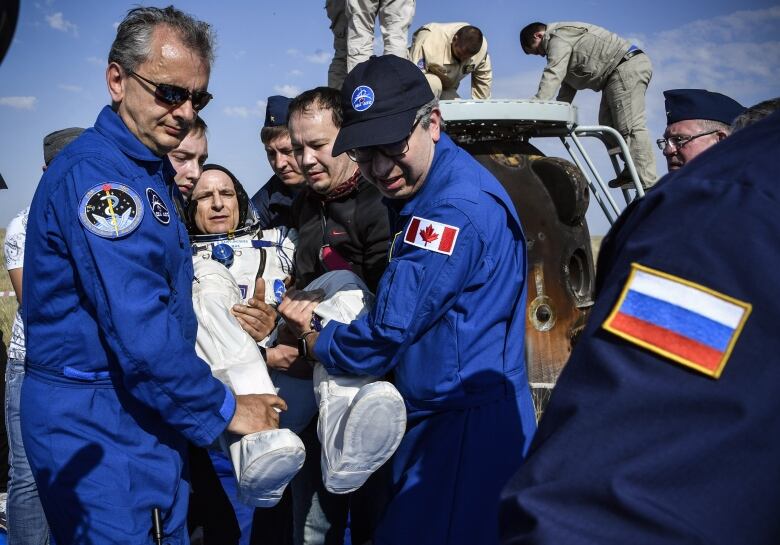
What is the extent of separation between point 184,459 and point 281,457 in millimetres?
436

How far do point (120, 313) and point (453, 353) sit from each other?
1.04m

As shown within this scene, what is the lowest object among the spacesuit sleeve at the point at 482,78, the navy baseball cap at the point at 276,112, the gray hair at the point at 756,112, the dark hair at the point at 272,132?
the gray hair at the point at 756,112

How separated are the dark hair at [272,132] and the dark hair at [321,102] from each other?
0.66 m

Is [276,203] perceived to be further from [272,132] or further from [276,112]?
[276,112]

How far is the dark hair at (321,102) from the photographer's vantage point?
10.0 ft

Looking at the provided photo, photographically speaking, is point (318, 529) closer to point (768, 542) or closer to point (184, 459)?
point (184, 459)

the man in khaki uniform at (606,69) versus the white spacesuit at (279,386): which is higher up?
the man in khaki uniform at (606,69)

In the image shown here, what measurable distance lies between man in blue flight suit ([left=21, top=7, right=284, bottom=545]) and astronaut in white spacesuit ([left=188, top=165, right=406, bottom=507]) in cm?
22

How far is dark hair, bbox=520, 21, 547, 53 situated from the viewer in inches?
283

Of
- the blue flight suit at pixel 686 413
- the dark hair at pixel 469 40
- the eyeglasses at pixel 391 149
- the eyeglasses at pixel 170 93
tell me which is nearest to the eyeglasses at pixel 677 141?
the dark hair at pixel 469 40

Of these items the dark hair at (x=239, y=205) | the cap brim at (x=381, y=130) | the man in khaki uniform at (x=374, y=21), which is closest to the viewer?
the cap brim at (x=381, y=130)

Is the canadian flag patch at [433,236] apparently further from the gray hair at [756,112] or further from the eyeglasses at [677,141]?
the eyeglasses at [677,141]

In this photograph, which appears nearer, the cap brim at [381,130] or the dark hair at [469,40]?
the cap brim at [381,130]

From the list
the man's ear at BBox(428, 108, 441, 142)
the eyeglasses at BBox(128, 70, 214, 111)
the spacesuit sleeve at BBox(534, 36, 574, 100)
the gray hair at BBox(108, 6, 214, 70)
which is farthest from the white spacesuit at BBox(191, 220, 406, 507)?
the spacesuit sleeve at BBox(534, 36, 574, 100)
